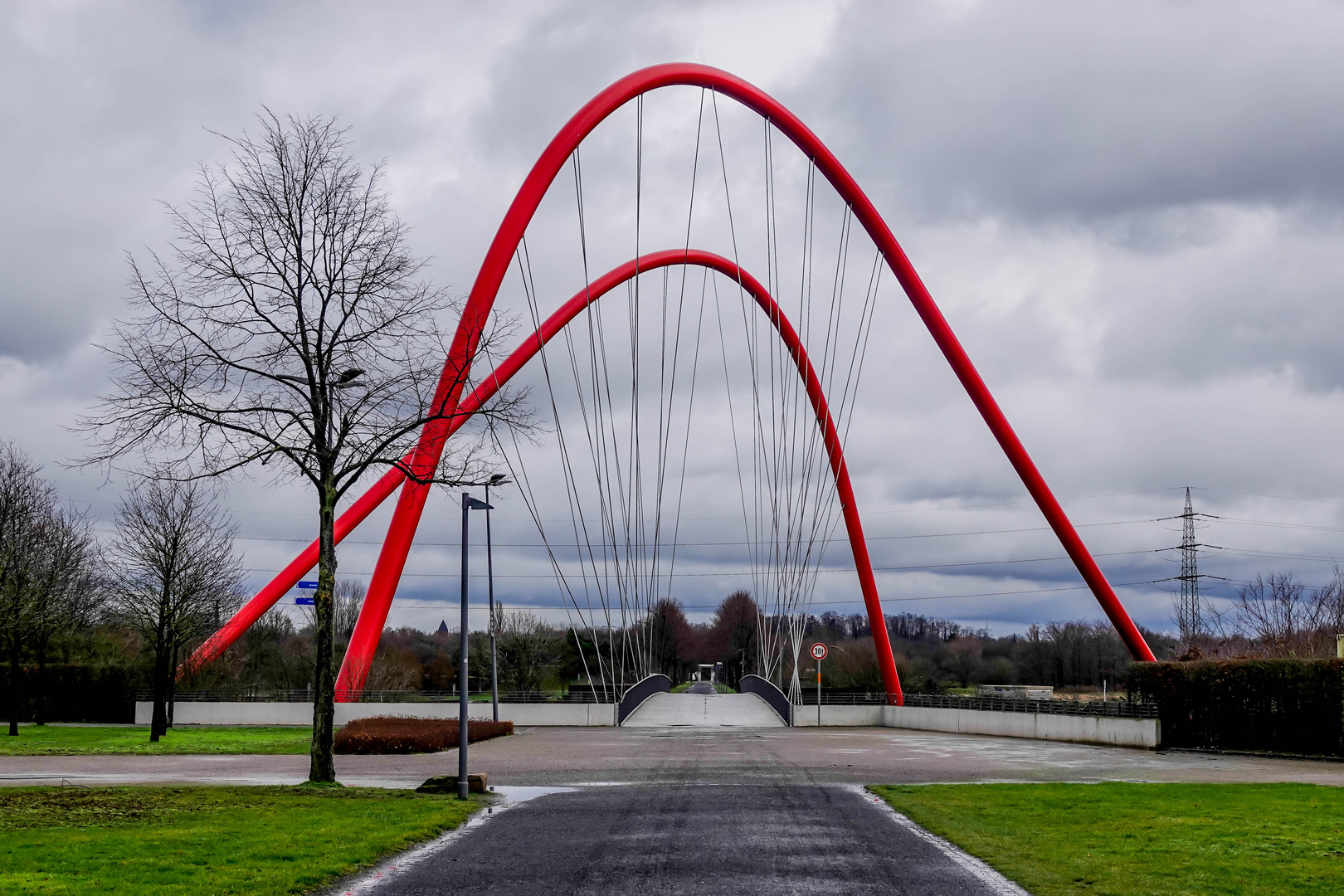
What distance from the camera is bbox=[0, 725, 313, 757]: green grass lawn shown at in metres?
25.9

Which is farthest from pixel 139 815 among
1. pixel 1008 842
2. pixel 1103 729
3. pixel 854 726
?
pixel 854 726

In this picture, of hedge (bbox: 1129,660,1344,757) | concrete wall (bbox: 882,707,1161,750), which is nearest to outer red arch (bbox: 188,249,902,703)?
concrete wall (bbox: 882,707,1161,750)

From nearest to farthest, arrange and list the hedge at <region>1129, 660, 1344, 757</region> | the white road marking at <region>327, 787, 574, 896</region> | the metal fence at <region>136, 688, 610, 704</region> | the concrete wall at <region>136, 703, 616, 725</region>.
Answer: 1. the white road marking at <region>327, 787, 574, 896</region>
2. the hedge at <region>1129, 660, 1344, 757</region>
3. the concrete wall at <region>136, 703, 616, 725</region>
4. the metal fence at <region>136, 688, 610, 704</region>

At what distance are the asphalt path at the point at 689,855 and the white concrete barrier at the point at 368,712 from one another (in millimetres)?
22917

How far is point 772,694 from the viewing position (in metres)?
48.3

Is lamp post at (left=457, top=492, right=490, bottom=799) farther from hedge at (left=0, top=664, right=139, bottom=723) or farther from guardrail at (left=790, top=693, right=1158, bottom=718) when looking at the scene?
hedge at (left=0, top=664, right=139, bottom=723)

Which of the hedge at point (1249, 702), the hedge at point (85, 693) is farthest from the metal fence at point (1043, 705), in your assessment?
the hedge at point (85, 693)

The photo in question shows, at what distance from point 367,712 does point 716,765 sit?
59.3ft

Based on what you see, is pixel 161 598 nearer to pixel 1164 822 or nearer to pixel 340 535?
pixel 340 535

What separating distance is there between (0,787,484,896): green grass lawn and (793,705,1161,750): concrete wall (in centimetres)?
1941

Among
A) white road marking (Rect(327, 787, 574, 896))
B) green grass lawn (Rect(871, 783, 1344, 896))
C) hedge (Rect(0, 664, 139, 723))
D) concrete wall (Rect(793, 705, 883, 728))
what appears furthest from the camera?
hedge (Rect(0, 664, 139, 723))

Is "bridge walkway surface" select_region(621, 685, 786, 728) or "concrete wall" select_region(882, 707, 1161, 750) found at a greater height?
"concrete wall" select_region(882, 707, 1161, 750)

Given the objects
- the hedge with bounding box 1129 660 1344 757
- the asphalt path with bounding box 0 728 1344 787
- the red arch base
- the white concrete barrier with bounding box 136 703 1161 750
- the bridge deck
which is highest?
the red arch base

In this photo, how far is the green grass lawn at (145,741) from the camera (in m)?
25.9
